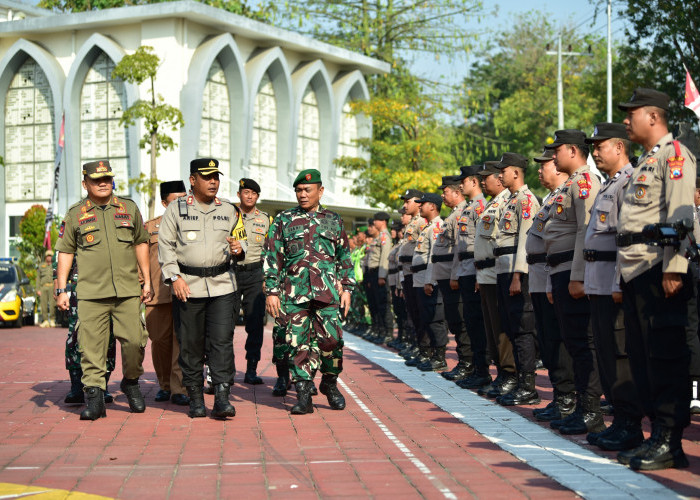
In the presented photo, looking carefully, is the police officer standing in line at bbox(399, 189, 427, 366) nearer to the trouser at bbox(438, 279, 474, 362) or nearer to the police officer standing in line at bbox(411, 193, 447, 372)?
the police officer standing in line at bbox(411, 193, 447, 372)

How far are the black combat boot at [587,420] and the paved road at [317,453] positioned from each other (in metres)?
0.15

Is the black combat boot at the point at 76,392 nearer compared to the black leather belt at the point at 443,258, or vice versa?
the black combat boot at the point at 76,392

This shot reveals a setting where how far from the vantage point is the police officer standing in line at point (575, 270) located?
26.5 ft

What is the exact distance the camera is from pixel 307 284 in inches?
386

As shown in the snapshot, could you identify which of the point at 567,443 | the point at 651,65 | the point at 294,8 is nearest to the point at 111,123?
the point at 294,8

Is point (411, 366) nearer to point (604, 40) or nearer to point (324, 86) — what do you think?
point (324, 86)

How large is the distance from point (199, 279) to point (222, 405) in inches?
45.6

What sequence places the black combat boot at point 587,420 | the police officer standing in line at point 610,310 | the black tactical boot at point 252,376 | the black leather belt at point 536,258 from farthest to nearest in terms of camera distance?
the black tactical boot at point 252,376, the black leather belt at point 536,258, the black combat boot at point 587,420, the police officer standing in line at point 610,310

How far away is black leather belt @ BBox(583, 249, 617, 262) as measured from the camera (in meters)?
7.47

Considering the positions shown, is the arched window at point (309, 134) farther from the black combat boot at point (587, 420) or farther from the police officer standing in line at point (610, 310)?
the police officer standing in line at point (610, 310)

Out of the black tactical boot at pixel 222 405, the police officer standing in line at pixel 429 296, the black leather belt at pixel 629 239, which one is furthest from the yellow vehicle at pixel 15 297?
the black leather belt at pixel 629 239

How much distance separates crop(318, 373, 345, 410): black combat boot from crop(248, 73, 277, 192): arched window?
125 ft

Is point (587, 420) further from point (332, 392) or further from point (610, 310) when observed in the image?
point (332, 392)

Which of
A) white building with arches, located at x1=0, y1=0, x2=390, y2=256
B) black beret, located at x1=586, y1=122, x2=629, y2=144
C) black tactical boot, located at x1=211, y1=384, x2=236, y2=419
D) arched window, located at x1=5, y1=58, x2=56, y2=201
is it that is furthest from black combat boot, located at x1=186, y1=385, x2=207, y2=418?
arched window, located at x1=5, y1=58, x2=56, y2=201
